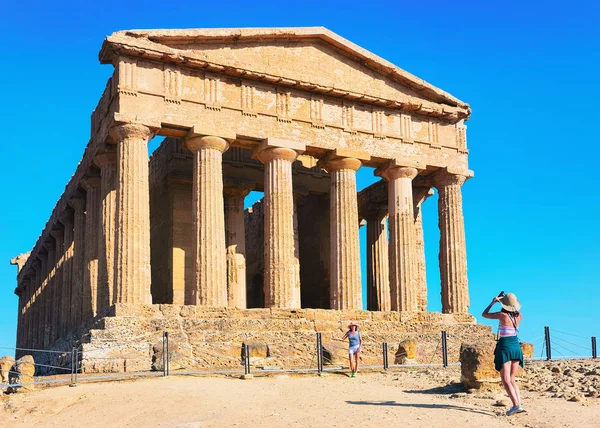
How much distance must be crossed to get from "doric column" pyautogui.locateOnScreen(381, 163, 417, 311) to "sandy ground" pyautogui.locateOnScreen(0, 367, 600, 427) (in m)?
11.9

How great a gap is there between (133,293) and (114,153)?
6041 mm

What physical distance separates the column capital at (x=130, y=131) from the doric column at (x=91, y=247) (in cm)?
420

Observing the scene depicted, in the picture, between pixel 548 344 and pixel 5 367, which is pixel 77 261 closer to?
pixel 5 367

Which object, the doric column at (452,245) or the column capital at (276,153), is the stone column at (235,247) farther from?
the doric column at (452,245)

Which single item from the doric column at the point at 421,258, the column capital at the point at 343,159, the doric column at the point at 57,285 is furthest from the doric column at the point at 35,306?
the column capital at the point at 343,159

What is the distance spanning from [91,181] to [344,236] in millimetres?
10313

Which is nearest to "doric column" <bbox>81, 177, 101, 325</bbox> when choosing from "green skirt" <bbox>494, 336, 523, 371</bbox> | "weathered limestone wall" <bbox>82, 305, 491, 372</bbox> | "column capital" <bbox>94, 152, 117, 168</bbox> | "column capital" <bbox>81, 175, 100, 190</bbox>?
"column capital" <bbox>81, 175, 100, 190</bbox>

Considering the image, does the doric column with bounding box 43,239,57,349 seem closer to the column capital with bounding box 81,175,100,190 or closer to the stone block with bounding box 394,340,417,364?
the column capital with bounding box 81,175,100,190

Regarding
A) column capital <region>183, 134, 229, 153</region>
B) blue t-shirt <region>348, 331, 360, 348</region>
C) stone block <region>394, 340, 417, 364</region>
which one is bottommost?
stone block <region>394, 340, 417, 364</region>

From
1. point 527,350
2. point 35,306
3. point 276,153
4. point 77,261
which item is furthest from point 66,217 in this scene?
point 527,350

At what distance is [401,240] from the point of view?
105ft

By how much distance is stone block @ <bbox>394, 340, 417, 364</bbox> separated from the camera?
77.9 ft

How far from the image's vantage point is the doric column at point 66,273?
3594 centimetres

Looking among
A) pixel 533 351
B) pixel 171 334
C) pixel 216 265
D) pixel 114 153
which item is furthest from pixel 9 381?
pixel 533 351
